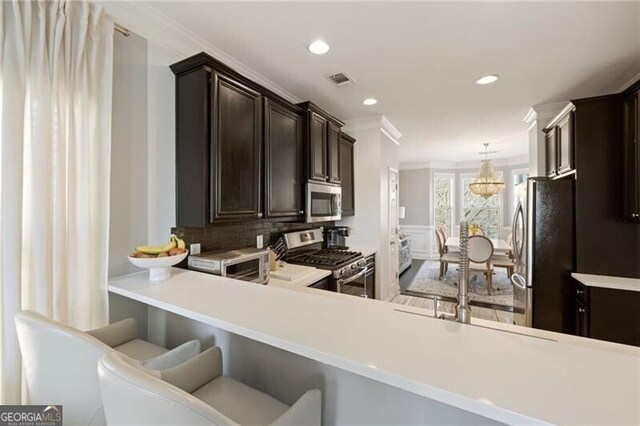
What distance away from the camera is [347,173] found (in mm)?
3812

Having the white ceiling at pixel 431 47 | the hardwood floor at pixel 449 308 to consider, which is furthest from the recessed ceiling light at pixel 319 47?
the hardwood floor at pixel 449 308

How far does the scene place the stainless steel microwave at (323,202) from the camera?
2845 mm

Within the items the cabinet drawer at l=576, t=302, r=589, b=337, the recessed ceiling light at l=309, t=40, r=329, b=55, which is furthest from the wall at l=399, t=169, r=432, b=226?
the recessed ceiling light at l=309, t=40, r=329, b=55

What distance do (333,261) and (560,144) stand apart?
2802mm

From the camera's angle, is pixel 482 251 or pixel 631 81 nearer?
pixel 631 81

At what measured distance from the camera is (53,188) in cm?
135

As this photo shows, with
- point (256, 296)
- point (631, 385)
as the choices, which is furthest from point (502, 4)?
point (256, 296)

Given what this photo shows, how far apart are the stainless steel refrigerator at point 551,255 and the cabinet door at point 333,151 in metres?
2.11

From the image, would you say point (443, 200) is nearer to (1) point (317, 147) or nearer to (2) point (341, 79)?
(1) point (317, 147)

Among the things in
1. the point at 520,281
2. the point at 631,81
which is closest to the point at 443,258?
the point at 520,281

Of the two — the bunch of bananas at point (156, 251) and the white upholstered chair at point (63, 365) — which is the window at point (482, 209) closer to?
the bunch of bananas at point (156, 251)

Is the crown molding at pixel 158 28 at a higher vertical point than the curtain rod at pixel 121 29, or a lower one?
higher

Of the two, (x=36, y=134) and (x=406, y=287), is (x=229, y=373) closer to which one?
(x=36, y=134)

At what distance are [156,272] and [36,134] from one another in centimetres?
89
